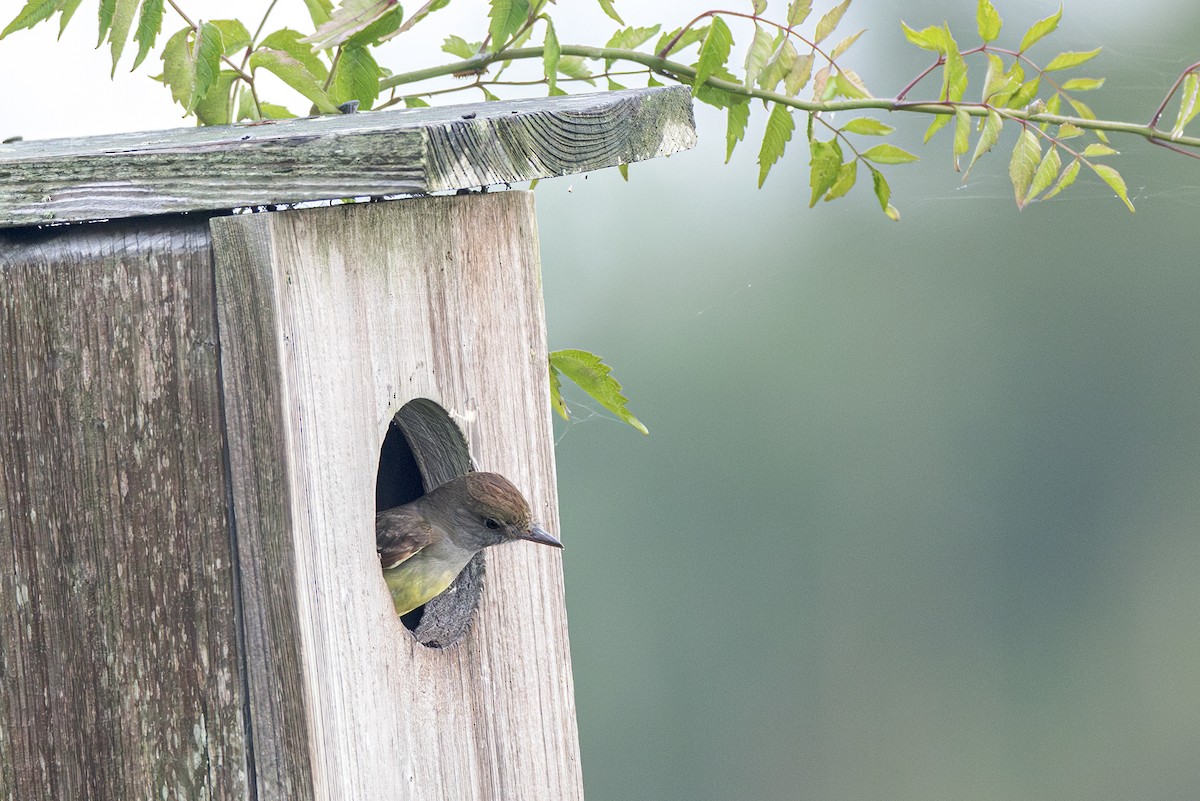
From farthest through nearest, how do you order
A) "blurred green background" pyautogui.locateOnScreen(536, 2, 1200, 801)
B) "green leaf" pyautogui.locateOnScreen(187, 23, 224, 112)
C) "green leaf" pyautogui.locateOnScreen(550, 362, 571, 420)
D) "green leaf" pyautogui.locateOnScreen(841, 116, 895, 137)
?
"blurred green background" pyautogui.locateOnScreen(536, 2, 1200, 801), "green leaf" pyautogui.locateOnScreen(550, 362, 571, 420), "green leaf" pyautogui.locateOnScreen(841, 116, 895, 137), "green leaf" pyautogui.locateOnScreen(187, 23, 224, 112)

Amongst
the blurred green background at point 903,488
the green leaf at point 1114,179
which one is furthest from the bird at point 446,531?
the blurred green background at point 903,488

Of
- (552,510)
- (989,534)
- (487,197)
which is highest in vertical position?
(487,197)

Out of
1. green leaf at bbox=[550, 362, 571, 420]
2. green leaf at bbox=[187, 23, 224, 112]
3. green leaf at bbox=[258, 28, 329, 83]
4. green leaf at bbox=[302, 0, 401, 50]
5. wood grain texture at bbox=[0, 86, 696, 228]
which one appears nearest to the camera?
wood grain texture at bbox=[0, 86, 696, 228]

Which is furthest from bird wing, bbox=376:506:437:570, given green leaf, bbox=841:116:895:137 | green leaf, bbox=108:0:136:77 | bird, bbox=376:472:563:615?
green leaf, bbox=841:116:895:137

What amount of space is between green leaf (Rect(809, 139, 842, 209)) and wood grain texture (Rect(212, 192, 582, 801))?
43cm

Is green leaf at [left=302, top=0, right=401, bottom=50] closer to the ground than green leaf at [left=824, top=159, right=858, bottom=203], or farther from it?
farther from it

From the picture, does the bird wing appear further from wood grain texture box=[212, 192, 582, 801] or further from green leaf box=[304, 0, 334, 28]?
green leaf box=[304, 0, 334, 28]

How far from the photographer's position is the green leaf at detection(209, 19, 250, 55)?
1.86m

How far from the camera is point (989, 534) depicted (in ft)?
17.8

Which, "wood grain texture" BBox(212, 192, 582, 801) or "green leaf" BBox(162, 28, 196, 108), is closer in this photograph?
"wood grain texture" BBox(212, 192, 582, 801)

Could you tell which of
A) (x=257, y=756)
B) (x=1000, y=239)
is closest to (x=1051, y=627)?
(x=1000, y=239)

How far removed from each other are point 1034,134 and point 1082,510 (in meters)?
3.90

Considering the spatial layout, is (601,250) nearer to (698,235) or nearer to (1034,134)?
(698,235)

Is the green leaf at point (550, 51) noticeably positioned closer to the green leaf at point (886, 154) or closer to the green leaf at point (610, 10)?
the green leaf at point (610, 10)
